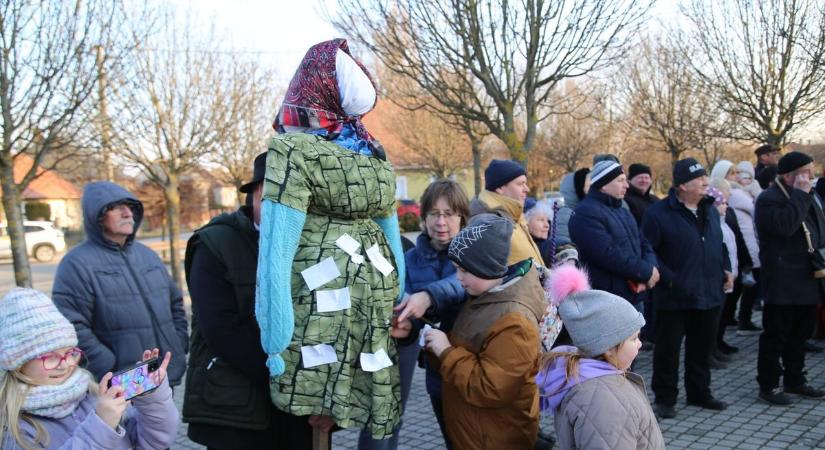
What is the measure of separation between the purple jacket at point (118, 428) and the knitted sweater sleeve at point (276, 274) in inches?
22.4

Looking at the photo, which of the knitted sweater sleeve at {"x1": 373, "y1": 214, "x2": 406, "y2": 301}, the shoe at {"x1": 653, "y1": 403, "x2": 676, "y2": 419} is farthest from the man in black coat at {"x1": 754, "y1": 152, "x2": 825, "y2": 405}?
the knitted sweater sleeve at {"x1": 373, "y1": 214, "x2": 406, "y2": 301}

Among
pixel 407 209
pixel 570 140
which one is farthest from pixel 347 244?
pixel 407 209

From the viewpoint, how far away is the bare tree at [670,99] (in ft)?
50.8

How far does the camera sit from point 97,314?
359 cm

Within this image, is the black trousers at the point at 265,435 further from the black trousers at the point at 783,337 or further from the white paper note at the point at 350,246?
the black trousers at the point at 783,337

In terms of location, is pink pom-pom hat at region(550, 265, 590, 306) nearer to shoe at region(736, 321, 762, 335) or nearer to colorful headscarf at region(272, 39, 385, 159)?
colorful headscarf at region(272, 39, 385, 159)

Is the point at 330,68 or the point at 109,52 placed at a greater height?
the point at 109,52

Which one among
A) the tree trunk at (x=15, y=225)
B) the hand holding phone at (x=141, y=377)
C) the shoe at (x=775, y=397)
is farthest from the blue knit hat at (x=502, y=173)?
the tree trunk at (x=15, y=225)

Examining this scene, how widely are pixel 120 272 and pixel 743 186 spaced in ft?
24.9

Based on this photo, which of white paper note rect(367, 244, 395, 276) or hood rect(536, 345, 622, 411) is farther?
hood rect(536, 345, 622, 411)

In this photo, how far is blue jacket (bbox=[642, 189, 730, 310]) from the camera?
5055 millimetres

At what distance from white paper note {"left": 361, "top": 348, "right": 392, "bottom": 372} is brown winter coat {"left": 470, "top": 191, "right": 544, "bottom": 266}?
73.4 inches

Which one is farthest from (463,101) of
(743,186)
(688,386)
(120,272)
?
(120,272)

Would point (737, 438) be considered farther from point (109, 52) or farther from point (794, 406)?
point (109, 52)
